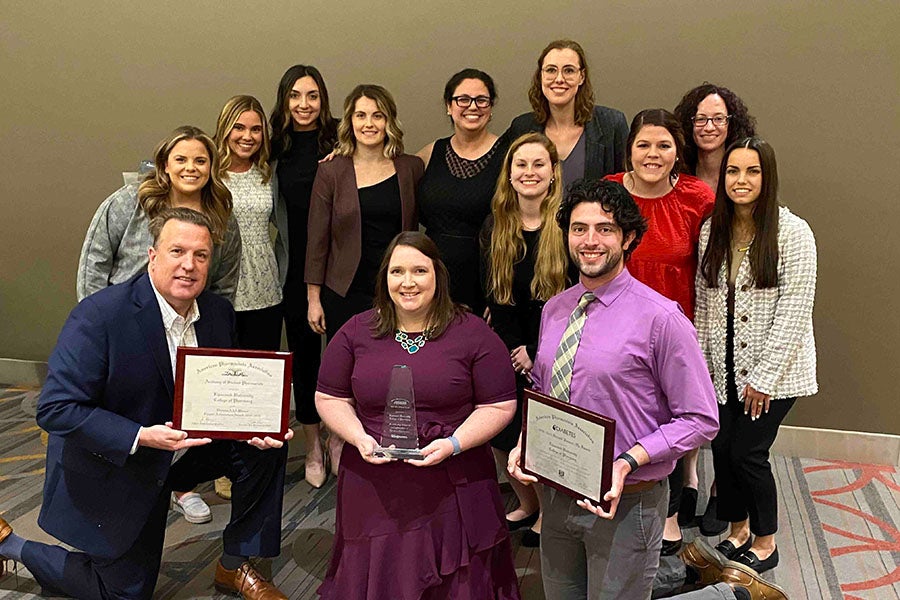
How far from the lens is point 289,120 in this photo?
3.77m

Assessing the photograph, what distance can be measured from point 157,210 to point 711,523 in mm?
2350

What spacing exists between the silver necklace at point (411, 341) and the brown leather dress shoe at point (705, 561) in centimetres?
121

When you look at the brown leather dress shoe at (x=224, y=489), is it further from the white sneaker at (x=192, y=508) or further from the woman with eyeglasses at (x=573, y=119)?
the woman with eyeglasses at (x=573, y=119)

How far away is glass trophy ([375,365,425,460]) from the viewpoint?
102 inches

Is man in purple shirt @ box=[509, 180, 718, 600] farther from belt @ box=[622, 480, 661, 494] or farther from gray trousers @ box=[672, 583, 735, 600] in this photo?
gray trousers @ box=[672, 583, 735, 600]

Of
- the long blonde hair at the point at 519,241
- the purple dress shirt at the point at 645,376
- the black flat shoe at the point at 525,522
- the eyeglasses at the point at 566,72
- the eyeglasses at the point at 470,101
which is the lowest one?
the black flat shoe at the point at 525,522

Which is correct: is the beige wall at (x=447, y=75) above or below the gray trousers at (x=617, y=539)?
above

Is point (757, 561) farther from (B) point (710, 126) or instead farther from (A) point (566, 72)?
(A) point (566, 72)

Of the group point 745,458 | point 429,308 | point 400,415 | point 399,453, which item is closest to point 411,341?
point 429,308

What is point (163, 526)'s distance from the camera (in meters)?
2.92

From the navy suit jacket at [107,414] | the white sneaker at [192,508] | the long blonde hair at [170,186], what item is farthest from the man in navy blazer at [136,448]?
the white sneaker at [192,508]

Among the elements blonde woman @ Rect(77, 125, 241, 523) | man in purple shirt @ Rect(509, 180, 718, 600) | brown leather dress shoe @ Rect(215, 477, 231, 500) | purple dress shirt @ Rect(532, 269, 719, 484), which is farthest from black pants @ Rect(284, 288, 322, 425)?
purple dress shirt @ Rect(532, 269, 719, 484)

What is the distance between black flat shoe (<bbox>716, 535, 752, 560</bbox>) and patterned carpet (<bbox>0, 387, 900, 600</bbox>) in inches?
4.8

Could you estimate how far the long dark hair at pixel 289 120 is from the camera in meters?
3.71
